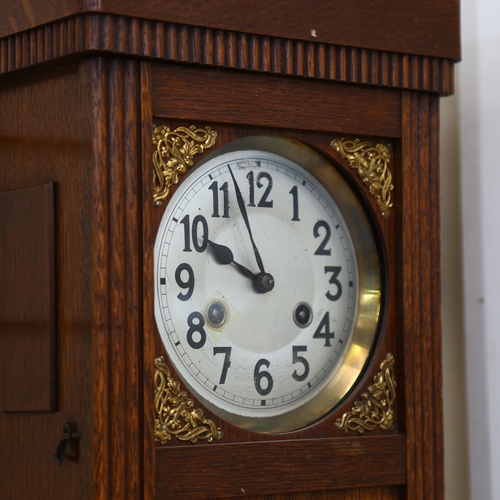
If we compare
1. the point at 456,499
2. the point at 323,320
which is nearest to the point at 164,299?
the point at 323,320

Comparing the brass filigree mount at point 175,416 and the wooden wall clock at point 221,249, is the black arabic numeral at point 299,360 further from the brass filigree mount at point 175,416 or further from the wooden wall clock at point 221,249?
the brass filigree mount at point 175,416

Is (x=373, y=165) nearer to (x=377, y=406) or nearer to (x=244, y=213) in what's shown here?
(x=244, y=213)

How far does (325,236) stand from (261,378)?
18 centimetres

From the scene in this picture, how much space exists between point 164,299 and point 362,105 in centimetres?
32

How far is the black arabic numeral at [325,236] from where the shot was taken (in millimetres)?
1125

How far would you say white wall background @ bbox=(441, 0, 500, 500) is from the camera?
1.32 metres

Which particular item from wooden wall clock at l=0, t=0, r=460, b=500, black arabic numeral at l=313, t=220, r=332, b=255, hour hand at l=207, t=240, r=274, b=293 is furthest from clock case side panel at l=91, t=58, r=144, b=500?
black arabic numeral at l=313, t=220, r=332, b=255

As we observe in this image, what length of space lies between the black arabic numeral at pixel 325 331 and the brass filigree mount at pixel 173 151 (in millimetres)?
237

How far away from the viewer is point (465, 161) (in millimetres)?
1362

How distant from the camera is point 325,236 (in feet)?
3.71

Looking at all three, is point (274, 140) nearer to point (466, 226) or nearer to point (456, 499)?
point (466, 226)

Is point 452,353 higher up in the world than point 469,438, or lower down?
higher up

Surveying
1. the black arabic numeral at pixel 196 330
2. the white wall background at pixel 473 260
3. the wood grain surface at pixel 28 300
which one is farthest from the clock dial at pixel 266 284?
the white wall background at pixel 473 260

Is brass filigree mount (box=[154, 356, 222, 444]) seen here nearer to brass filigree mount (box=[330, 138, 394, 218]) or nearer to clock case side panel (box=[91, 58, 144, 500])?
clock case side panel (box=[91, 58, 144, 500])
